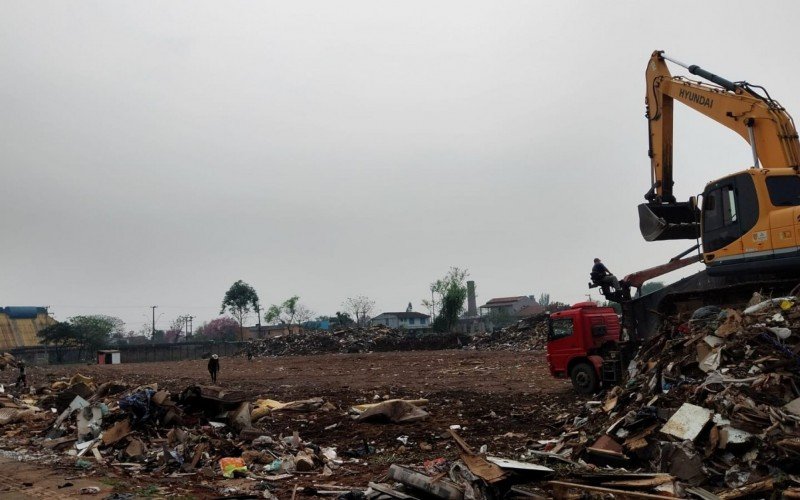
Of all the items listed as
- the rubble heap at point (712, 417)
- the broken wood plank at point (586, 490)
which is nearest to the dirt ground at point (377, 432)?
the rubble heap at point (712, 417)

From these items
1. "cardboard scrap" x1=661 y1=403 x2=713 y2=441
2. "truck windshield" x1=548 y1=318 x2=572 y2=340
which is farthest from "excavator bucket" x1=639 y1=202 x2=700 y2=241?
"cardboard scrap" x1=661 y1=403 x2=713 y2=441

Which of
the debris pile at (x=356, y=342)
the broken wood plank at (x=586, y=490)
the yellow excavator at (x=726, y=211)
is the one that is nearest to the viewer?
the broken wood plank at (x=586, y=490)

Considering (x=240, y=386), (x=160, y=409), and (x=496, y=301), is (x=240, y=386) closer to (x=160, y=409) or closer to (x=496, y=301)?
(x=160, y=409)

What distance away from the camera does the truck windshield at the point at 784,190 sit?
937cm

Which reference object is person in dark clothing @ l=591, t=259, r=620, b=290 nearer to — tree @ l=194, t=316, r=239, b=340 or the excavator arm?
the excavator arm

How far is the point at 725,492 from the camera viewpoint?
18.0ft

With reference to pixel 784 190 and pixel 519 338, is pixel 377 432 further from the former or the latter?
pixel 519 338

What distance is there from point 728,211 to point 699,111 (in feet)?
11.4

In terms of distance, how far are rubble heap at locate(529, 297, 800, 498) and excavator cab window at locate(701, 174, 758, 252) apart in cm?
181

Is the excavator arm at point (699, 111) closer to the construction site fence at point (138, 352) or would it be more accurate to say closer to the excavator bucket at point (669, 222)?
the excavator bucket at point (669, 222)

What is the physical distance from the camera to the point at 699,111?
41.0 feet

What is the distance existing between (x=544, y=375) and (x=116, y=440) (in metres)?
14.1

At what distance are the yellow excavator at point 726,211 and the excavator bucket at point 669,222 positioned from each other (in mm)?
22

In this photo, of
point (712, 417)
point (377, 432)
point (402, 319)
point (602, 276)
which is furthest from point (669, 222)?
point (402, 319)
